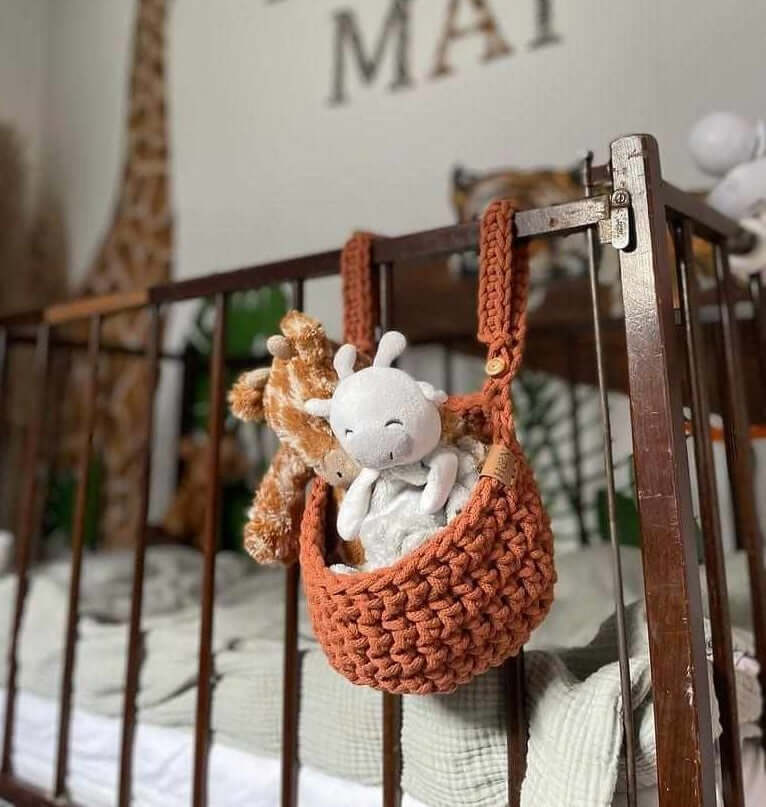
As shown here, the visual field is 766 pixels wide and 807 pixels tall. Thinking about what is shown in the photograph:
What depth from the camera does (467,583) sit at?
606mm

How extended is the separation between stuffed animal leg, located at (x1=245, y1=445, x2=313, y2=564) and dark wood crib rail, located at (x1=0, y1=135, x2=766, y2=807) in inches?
2.9

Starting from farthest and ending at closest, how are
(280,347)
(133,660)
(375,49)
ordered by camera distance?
(375,49) → (133,660) → (280,347)

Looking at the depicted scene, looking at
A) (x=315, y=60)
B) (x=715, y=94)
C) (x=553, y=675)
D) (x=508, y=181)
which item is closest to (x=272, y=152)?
(x=315, y=60)

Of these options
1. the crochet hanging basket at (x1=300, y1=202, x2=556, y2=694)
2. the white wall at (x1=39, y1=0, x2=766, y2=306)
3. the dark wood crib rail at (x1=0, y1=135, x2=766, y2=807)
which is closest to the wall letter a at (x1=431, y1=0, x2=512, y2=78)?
the white wall at (x1=39, y1=0, x2=766, y2=306)

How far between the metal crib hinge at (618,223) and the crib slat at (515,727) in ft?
1.30

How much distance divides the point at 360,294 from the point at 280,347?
5.2 inches

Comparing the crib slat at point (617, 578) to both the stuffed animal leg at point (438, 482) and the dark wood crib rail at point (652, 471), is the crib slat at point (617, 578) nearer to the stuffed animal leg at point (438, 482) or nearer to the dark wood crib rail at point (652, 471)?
the dark wood crib rail at point (652, 471)

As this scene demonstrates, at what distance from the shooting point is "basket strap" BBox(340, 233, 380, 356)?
0.79 metres

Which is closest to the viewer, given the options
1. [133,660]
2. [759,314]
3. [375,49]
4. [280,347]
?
[280,347]

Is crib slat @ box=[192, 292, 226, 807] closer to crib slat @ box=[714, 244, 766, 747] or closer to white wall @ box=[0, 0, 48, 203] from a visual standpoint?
crib slat @ box=[714, 244, 766, 747]

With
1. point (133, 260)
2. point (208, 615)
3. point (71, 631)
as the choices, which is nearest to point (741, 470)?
point (208, 615)

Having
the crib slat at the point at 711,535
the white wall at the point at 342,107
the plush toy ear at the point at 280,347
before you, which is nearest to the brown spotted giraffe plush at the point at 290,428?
the plush toy ear at the point at 280,347

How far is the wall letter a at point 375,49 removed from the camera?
1.94 m

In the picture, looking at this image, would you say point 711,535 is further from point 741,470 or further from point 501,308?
point 501,308
